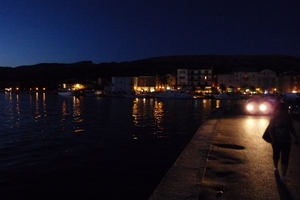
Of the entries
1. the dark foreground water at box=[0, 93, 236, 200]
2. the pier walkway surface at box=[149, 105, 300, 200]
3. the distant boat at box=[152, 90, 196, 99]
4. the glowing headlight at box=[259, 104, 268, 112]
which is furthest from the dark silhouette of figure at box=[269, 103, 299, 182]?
the distant boat at box=[152, 90, 196, 99]

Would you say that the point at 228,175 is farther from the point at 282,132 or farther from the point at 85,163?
the point at 85,163

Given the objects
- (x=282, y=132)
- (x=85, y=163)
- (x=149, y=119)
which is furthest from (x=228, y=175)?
(x=149, y=119)

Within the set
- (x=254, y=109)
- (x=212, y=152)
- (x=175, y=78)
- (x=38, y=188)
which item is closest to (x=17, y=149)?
(x=38, y=188)

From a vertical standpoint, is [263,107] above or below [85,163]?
above

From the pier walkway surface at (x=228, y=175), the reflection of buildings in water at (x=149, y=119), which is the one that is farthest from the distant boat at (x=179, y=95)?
the pier walkway surface at (x=228, y=175)

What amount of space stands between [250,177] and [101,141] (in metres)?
11.5

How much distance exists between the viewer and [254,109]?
2923 centimetres

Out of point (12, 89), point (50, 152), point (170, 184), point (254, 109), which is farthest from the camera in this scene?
point (12, 89)

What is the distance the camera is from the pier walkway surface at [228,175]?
268 inches

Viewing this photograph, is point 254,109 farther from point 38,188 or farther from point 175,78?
point 175,78

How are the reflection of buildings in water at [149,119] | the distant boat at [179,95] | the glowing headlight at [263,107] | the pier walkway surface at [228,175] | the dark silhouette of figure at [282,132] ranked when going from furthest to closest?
the distant boat at [179,95], the glowing headlight at [263,107], the reflection of buildings in water at [149,119], the dark silhouette of figure at [282,132], the pier walkway surface at [228,175]

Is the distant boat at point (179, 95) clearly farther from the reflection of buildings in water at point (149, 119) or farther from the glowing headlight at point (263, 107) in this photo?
the glowing headlight at point (263, 107)

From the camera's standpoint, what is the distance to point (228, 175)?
8211 millimetres

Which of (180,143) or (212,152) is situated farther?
(180,143)
